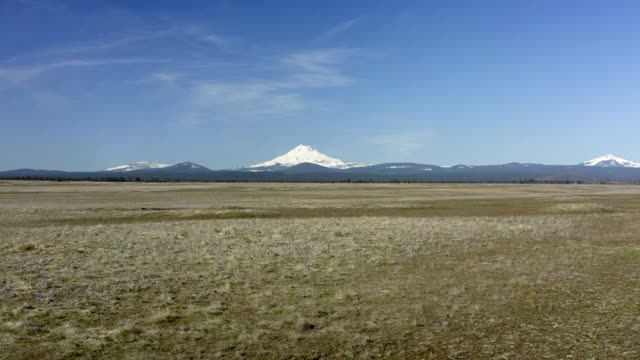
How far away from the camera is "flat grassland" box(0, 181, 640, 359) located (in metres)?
12.6

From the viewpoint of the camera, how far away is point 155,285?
19188 mm

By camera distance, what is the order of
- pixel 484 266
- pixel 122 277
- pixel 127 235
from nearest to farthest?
pixel 122 277 → pixel 484 266 → pixel 127 235

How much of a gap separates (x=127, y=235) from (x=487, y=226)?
84.1ft

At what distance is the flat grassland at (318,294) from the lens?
1257 cm

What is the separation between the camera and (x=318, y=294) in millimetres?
17969

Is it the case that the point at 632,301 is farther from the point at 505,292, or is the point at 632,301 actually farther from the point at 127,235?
the point at 127,235

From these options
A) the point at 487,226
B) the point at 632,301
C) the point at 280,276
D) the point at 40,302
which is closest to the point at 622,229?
the point at 487,226

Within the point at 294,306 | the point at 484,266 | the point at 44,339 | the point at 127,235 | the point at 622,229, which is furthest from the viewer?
the point at 622,229

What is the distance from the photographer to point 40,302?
16.4 meters

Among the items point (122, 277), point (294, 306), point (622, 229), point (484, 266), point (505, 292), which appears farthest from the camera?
point (622, 229)

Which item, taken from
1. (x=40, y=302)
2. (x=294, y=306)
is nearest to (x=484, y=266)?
(x=294, y=306)

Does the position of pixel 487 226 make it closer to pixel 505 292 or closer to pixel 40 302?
pixel 505 292

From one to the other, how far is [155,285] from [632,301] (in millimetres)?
15646

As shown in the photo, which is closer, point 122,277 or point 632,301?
point 632,301
